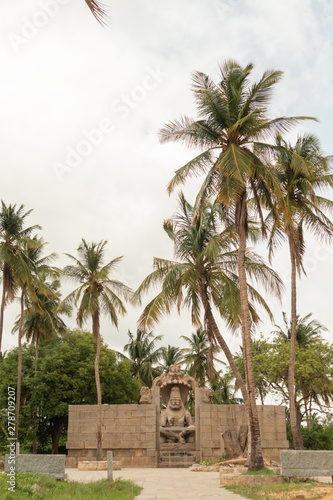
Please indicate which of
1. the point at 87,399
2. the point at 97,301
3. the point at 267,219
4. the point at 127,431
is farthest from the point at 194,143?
the point at 87,399

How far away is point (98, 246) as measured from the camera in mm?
24859

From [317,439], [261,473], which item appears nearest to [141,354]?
[317,439]

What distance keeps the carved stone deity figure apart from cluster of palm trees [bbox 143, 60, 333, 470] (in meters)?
5.89

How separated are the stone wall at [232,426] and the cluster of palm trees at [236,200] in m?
3.68

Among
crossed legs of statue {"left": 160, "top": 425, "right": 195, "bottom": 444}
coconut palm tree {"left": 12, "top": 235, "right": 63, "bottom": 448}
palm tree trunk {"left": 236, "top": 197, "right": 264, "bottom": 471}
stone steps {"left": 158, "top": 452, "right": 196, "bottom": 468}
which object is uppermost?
coconut palm tree {"left": 12, "top": 235, "right": 63, "bottom": 448}

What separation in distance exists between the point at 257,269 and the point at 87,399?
688 inches

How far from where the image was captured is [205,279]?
21.6m

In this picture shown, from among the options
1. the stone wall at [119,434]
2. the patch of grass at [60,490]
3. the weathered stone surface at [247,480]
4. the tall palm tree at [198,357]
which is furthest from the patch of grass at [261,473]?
the tall palm tree at [198,357]

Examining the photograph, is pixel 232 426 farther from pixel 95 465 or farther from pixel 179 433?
pixel 95 465

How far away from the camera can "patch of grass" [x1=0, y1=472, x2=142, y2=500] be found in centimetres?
896

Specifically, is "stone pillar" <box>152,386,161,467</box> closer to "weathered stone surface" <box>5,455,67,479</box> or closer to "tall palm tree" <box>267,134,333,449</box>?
"tall palm tree" <box>267,134,333,449</box>

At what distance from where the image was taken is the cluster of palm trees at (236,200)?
51.5 feet

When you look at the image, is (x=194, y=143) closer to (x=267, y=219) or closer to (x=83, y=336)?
(x=267, y=219)

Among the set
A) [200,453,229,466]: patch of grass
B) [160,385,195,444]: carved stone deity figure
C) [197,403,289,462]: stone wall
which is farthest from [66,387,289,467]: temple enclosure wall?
[200,453,229,466]: patch of grass
